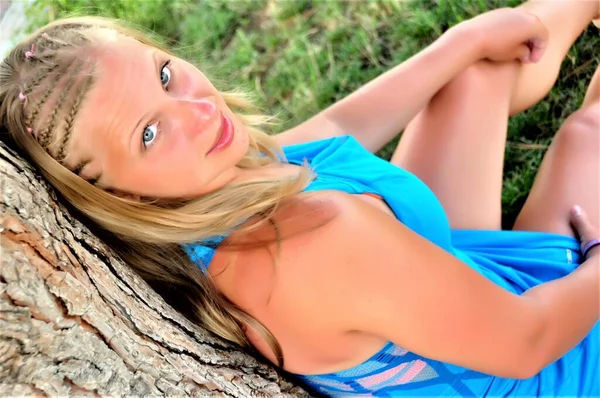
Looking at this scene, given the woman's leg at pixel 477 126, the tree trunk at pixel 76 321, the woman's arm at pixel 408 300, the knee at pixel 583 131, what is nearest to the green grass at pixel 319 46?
the woman's leg at pixel 477 126

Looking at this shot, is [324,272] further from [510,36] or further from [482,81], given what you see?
[510,36]

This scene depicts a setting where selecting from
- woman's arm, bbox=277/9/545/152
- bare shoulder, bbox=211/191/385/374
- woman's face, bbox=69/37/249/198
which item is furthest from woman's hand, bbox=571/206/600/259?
woman's face, bbox=69/37/249/198

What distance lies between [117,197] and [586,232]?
1225 mm

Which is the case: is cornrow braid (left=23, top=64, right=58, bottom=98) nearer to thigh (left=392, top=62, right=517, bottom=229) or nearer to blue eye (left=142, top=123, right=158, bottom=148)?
blue eye (left=142, top=123, right=158, bottom=148)

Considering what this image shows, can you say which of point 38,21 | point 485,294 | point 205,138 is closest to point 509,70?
point 485,294

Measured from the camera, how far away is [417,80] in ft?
6.17

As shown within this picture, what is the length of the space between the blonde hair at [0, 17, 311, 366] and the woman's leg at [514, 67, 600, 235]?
764 mm

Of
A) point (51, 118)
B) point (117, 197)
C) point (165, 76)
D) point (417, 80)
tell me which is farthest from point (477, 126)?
point (51, 118)

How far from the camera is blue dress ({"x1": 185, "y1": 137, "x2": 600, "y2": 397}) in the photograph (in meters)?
1.35

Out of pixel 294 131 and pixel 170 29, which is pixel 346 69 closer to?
pixel 294 131

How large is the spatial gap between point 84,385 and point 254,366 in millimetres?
525

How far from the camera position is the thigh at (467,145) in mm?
1739

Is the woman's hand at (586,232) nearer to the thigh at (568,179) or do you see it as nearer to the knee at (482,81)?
the thigh at (568,179)

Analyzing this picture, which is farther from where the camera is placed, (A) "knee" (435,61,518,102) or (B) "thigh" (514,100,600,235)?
(A) "knee" (435,61,518,102)
